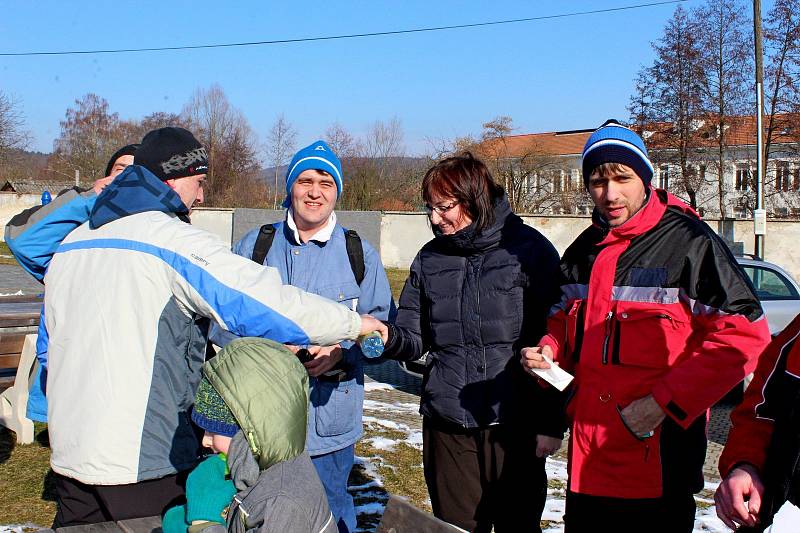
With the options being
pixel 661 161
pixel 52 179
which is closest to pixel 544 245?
pixel 661 161

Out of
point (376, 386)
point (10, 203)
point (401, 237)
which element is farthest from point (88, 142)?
point (376, 386)

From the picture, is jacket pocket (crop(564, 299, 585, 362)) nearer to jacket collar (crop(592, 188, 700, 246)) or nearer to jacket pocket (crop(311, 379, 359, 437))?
jacket collar (crop(592, 188, 700, 246))

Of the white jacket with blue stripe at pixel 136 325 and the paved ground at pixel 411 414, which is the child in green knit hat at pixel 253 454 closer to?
the white jacket with blue stripe at pixel 136 325

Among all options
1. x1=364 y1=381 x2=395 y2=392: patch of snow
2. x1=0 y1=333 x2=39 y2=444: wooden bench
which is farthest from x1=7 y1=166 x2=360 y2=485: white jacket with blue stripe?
x1=364 y1=381 x2=395 y2=392: patch of snow

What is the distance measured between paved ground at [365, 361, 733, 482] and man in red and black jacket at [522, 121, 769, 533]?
3288 millimetres

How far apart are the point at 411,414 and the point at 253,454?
5.70 metres

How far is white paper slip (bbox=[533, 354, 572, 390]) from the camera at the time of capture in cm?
266

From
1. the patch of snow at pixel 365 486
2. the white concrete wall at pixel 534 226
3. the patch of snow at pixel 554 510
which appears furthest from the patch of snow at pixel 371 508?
the white concrete wall at pixel 534 226

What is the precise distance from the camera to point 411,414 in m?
7.68

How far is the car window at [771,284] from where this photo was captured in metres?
9.28

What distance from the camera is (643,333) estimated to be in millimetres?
2592

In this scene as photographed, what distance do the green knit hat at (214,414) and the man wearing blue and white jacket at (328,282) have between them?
1.21 metres

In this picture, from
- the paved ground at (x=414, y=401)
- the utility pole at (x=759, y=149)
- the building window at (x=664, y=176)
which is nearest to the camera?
the paved ground at (x=414, y=401)

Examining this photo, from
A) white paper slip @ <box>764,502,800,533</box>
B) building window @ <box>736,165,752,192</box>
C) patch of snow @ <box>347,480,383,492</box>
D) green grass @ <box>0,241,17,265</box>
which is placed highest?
building window @ <box>736,165,752,192</box>
